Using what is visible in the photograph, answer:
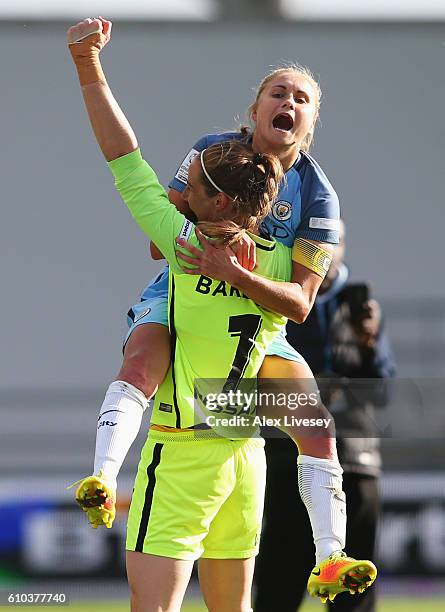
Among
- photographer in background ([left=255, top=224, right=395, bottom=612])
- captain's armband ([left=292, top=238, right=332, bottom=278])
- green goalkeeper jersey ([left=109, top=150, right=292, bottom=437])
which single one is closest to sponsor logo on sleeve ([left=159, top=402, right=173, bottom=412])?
green goalkeeper jersey ([left=109, top=150, right=292, bottom=437])

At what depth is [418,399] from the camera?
20.3ft

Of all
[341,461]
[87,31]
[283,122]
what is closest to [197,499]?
[283,122]

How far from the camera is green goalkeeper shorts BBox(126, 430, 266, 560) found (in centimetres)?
254

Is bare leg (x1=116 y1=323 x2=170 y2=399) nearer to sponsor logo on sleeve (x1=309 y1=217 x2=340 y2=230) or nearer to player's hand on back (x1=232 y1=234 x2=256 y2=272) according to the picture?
player's hand on back (x1=232 y1=234 x2=256 y2=272)

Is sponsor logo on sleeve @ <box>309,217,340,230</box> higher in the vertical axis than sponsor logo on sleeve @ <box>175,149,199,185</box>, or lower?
lower

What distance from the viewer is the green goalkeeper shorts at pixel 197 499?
8.32 ft

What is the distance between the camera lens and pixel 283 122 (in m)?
2.68

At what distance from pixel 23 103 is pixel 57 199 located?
0.90 metres

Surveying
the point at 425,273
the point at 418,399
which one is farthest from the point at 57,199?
the point at 418,399

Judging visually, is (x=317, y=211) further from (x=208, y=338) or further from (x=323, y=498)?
(x=323, y=498)

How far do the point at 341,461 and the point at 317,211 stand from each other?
1.31m

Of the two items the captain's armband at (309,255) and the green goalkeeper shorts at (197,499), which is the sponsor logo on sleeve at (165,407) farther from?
the captain's armband at (309,255)

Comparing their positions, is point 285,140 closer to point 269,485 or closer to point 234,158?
point 234,158

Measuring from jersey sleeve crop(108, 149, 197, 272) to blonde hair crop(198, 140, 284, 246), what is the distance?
7 centimetres
